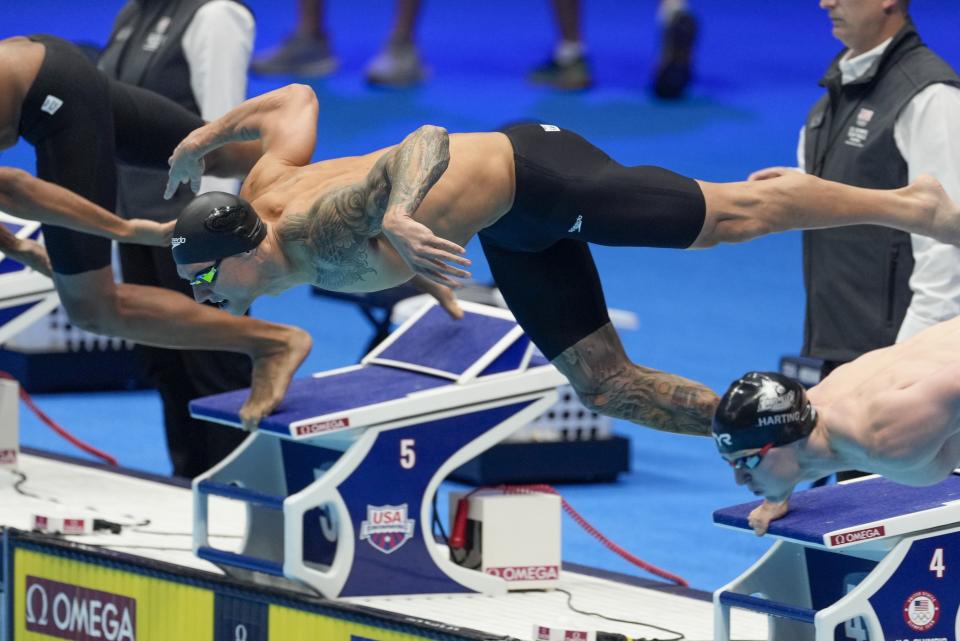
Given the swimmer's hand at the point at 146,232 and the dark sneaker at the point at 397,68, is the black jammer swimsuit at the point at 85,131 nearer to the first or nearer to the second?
the swimmer's hand at the point at 146,232

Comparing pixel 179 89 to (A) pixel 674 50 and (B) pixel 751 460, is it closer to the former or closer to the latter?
(B) pixel 751 460

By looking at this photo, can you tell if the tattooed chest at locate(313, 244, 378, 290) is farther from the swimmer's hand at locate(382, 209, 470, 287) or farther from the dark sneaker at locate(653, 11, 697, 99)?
the dark sneaker at locate(653, 11, 697, 99)

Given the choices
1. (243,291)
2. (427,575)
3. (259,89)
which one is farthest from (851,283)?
(259,89)

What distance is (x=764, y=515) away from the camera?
5.04m

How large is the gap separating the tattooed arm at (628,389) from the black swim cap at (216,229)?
1.06m

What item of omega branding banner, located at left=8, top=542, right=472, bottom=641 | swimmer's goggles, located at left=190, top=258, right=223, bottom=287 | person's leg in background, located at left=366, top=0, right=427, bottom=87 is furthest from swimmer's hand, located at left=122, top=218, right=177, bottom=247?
Answer: person's leg in background, located at left=366, top=0, right=427, bottom=87

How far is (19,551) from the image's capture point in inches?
246

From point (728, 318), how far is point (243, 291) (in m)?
6.97

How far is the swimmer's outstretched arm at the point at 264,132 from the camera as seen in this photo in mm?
5590

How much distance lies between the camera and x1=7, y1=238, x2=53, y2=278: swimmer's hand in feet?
21.9

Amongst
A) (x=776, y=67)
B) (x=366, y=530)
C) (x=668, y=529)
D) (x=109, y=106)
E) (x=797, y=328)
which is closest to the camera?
(x=366, y=530)

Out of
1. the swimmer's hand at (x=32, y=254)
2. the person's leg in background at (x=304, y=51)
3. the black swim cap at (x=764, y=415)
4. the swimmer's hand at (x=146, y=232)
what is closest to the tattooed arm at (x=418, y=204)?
the black swim cap at (x=764, y=415)

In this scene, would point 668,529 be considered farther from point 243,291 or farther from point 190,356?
point 243,291

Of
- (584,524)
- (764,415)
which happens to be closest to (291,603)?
(584,524)
